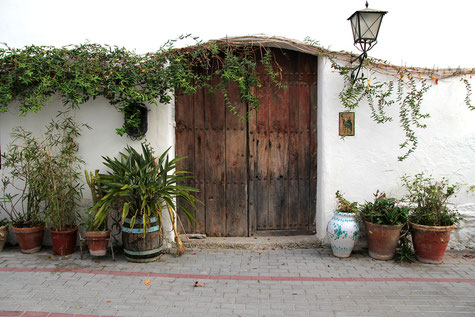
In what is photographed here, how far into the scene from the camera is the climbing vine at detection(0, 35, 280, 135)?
433 cm

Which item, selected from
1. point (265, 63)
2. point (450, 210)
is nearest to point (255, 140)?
point (265, 63)

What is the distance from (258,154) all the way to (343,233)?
154 centimetres

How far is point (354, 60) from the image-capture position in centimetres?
455

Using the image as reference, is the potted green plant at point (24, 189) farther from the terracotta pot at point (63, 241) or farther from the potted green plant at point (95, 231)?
the potted green plant at point (95, 231)

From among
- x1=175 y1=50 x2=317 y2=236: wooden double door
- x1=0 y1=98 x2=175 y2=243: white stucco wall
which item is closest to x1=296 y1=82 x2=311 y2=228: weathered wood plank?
x1=175 y1=50 x2=317 y2=236: wooden double door

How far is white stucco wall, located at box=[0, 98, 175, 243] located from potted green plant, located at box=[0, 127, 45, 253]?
0.15 metres

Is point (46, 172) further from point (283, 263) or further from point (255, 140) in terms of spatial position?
point (283, 263)

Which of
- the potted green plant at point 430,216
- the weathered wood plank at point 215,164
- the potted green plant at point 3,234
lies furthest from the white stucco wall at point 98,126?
the potted green plant at point 430,216

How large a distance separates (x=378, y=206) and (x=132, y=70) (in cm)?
347

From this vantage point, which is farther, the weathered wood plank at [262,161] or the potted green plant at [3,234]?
the weathered wood plank at [262,161]

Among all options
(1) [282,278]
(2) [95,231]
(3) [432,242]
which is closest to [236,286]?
(1) [282,278]

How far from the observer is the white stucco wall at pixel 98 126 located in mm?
4684

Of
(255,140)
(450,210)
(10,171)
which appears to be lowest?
(450,210)

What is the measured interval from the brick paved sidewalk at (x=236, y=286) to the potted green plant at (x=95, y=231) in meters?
0.15
